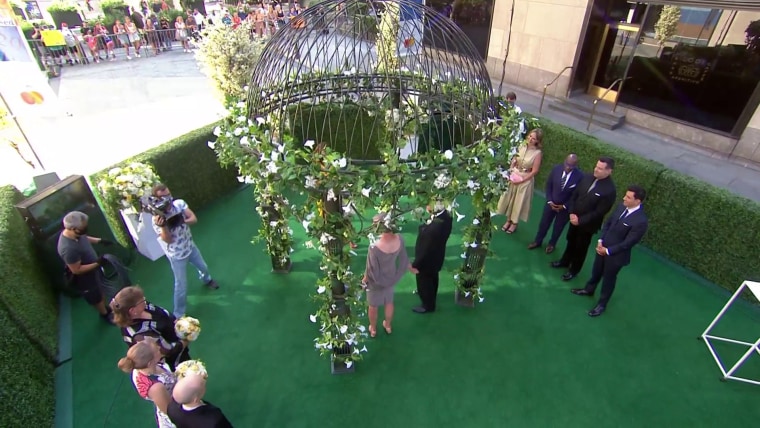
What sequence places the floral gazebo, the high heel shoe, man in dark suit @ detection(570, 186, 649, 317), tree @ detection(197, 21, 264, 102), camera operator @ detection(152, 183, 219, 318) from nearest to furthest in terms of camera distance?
1. the floral gazebo
2. man in dark suit @ detection(570, 186, 649, 317)
3. camera operator @ detection(152, 183, 219, 318)
4. the high heel shoe
5. tree @ detection(197, 21, 264, 102)

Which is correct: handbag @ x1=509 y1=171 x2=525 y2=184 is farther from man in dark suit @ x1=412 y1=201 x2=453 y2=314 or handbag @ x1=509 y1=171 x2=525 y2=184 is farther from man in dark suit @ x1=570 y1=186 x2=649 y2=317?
man in dark suit @ x1=412 y1=201 x2=453 y2=314

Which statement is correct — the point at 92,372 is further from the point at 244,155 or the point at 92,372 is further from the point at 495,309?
the point at 495,309

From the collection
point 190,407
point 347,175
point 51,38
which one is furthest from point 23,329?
point 51,38

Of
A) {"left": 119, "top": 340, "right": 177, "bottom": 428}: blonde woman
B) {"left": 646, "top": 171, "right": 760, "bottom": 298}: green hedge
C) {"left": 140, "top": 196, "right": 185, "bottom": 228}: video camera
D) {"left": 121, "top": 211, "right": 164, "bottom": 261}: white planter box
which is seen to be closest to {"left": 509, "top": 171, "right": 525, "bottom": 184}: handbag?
{"left": 646, "top": 171, "right": 760, "bottom": 298}: green hedge

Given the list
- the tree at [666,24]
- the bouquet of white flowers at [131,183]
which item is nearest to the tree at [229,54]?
the bouquet of white flowers at [131,183]

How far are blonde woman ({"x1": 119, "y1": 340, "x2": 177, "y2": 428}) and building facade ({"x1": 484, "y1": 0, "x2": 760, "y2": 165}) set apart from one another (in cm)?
872

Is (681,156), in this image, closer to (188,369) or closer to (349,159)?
(349,159)

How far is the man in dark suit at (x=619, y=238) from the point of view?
427 centimetres

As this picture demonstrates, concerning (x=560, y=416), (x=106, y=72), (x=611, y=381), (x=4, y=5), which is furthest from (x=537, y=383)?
(x=106, y=72)

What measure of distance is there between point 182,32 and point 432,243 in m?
20.8

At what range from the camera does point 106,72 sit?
15531 millimetres

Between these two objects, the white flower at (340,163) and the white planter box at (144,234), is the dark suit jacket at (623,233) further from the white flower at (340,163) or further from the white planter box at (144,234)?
the white planter box at (144,234)

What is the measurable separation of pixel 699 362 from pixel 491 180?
3.74 m

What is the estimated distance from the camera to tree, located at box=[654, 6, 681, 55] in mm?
9203
